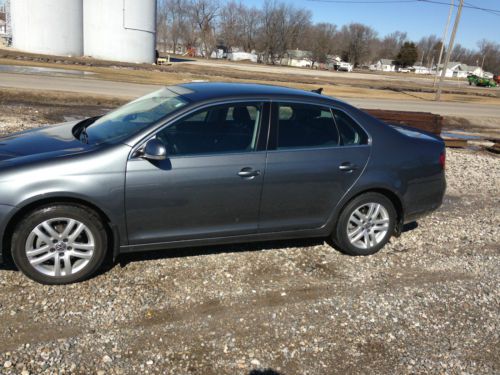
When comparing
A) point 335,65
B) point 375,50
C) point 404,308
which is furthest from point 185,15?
point 404,308

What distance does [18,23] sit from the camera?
43.0 metres

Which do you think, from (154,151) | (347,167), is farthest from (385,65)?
(154,151)

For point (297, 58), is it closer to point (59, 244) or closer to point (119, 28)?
point (119, 28)

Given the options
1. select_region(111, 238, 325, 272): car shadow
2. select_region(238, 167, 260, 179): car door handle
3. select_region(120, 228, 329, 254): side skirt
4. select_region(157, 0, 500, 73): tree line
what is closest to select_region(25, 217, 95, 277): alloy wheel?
select_region(120, 228, 329, 254): side skirt

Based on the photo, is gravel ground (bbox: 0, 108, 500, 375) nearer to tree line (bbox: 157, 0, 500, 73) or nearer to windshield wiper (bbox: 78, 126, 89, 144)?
windshield wiper (bbox: 78, 126, 89, 144)

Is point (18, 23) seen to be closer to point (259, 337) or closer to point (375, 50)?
point (259, 337)

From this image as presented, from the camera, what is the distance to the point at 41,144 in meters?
4.02

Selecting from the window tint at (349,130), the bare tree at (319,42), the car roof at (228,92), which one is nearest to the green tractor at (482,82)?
the bare tree at (319,42)

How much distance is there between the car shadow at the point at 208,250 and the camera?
14.6 feet

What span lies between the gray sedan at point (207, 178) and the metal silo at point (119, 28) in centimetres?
4254

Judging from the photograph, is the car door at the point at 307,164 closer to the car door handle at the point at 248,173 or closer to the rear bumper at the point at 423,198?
the car door handle at the point at 248,173

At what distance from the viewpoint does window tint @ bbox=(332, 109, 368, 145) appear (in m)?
4.67

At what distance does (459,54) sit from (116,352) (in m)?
196

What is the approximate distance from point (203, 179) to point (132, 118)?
102 cm
